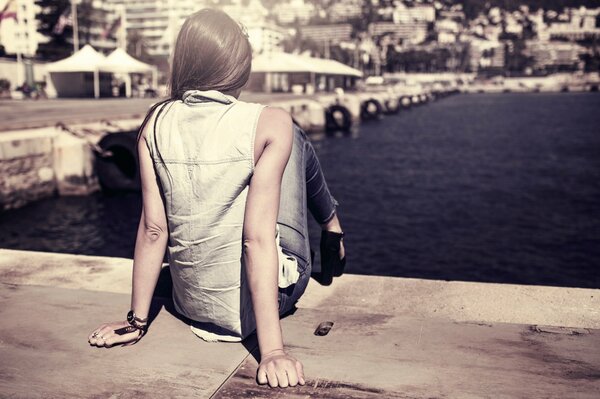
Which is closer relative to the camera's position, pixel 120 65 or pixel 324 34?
pixel 120 65

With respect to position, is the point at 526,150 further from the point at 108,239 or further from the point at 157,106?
the point at 157,106

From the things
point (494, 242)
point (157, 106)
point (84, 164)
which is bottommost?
point (494, 242)

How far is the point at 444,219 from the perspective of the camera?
38.7 feet

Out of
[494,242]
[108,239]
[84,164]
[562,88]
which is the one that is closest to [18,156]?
[84,164]

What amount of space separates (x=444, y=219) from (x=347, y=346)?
1007 cm

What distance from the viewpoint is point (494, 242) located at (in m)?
9.96

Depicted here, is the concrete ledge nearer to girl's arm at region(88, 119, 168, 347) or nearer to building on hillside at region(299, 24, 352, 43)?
girl's arm at region(88, 119, 168, 347)

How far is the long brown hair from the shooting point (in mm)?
1975

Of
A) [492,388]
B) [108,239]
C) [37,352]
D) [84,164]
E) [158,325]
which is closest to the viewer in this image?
[492,388]

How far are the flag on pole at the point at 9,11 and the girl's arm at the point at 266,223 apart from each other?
25.7m

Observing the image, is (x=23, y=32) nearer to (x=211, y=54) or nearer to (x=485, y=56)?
(x=211, y=54)

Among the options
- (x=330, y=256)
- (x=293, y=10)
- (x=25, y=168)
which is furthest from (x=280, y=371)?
(x=293, y=10)

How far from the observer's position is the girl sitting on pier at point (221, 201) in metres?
1.94

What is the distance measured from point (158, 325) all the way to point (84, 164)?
392 inches
